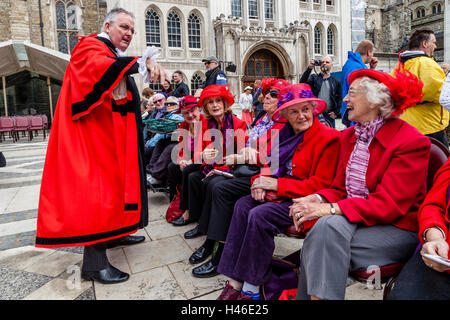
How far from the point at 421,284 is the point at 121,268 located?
2359mm

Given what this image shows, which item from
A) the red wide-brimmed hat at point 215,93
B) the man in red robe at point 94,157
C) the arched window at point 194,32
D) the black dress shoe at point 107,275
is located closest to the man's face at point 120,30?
the man in red robe at point 94,157

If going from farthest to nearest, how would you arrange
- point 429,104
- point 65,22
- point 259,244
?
1. point 65,22
2. point 429,104
3. point 259,244

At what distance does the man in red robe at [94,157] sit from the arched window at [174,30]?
18.0m

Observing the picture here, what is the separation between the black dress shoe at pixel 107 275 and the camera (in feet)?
8.11

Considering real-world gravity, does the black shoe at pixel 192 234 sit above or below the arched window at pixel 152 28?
below

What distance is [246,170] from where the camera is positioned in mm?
2648

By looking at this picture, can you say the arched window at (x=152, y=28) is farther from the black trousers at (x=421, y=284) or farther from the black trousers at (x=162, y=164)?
the black trousers at (x=421, y=284)

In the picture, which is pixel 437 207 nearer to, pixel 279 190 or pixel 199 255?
pixel 279 190

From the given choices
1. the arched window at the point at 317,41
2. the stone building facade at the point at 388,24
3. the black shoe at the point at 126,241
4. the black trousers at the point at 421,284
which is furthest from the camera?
the stone building facade at the point at 388,24

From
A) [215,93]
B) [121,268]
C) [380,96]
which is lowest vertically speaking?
[121,268]

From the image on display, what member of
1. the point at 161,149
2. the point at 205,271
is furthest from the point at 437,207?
the point at 161,149

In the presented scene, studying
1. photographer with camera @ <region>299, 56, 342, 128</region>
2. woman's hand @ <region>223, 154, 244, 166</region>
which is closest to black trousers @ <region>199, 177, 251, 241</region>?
woman's hand @ <region>223, 154, 244, 166</region>

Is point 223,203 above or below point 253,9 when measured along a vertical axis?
below
